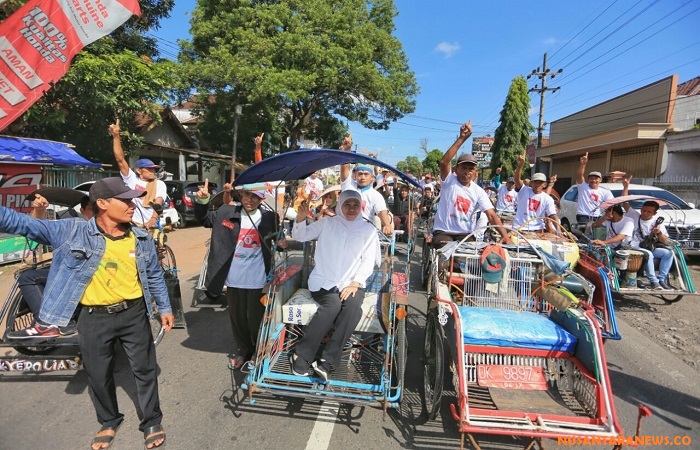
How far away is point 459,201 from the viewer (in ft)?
15.9

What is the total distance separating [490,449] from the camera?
2.87 metres

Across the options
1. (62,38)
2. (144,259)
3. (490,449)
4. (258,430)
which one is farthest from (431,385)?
(62,38)

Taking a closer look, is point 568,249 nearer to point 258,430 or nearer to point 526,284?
point 526,284

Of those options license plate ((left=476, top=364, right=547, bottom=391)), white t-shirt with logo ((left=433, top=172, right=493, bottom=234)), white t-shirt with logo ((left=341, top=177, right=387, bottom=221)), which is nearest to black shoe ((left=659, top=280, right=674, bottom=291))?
white t-shirt with logo ((left=433, top=172, right=493, bottom=234))

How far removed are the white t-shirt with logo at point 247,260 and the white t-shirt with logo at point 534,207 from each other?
4957 millimetres

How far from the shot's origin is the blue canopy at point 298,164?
326 cm

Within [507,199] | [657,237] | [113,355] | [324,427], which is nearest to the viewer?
[113,355]

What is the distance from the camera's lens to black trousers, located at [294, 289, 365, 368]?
10.8 ft

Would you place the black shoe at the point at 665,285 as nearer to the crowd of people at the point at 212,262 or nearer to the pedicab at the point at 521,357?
the crowd of people at the point at 212,262

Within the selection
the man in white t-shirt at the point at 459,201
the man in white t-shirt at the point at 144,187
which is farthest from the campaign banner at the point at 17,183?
the man in white t-shirt at the point at 459,201

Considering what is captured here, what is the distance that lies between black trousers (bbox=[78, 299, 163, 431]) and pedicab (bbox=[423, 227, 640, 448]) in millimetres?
2137

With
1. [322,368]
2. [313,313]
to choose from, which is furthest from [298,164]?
[322,368]

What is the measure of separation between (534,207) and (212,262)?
5753 millimetres

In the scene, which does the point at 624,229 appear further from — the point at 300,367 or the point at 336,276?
the point at 300,367
